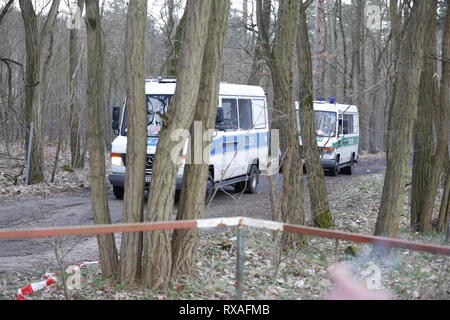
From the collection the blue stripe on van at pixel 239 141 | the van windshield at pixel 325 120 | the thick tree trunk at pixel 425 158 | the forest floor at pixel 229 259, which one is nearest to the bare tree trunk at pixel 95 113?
the forest floor at pixel 229 259

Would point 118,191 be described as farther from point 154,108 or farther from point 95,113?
point 95,113

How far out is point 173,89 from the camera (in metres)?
13.0

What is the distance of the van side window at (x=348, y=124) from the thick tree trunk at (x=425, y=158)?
9732 mm

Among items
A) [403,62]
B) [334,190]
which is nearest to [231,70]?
[334,190]

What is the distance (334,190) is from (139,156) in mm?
12599

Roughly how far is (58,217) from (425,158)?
7379 mm

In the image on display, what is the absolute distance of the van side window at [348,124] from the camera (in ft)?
72.1

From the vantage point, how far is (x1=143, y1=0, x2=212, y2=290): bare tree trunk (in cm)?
560

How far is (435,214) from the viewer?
13.1 m

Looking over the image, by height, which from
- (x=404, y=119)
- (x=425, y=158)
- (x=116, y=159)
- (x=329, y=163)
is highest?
(x=404, y=119)

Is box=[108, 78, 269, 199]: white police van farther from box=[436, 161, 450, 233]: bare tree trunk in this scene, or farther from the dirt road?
box=[436, 161, 450, 233]: bare tree trunk

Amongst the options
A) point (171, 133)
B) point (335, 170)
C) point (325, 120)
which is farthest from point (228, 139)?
point (335, 170)

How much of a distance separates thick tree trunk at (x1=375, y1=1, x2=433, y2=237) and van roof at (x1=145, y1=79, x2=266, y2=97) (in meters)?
5.66
